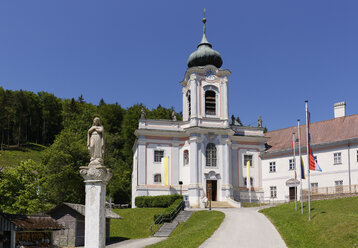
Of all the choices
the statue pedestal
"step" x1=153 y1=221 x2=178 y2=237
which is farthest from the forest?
the statue pedestal

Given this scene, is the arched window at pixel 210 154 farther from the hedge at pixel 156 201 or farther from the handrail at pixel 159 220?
the handrail at pixel 159 220

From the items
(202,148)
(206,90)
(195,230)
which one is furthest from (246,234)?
(206,90)

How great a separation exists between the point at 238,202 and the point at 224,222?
1393cm

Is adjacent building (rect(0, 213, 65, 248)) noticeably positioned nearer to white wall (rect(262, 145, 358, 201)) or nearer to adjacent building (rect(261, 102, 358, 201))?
adjacent building (rect(261, 102, 358, 201))

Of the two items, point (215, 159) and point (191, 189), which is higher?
point (215, 159)

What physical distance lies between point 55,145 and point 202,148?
53.4ft

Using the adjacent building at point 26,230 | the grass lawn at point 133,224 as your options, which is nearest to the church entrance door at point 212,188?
the grass lawn at point 133,224

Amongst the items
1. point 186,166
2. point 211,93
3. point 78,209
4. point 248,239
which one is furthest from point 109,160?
point 248,239

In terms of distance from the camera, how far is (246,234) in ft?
84.2

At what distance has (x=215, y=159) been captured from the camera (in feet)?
153

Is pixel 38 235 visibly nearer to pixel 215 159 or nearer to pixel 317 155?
pixel 215 159

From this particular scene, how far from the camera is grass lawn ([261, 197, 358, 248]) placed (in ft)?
70.7

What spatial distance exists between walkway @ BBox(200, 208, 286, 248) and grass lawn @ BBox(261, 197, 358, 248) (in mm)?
591

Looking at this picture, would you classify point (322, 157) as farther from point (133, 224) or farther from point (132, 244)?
point (132, 244)
